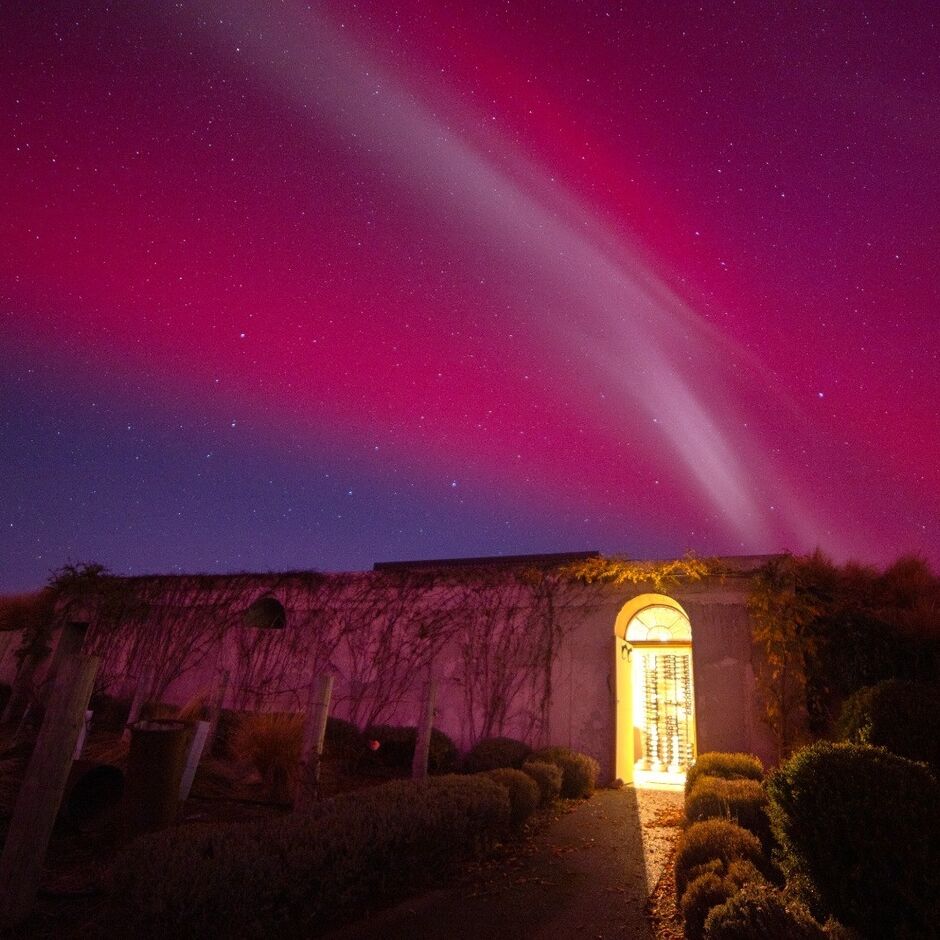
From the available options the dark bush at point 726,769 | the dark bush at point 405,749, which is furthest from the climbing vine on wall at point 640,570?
the dark bush at point 405,749

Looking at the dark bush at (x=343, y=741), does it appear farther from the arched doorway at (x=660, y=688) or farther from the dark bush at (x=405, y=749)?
the arched doorway at (x=660, y=688)

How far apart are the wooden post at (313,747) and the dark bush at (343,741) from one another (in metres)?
4.85

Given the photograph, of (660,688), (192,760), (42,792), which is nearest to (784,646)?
(660,688)

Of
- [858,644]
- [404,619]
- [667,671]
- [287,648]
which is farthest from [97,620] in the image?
[858,644]

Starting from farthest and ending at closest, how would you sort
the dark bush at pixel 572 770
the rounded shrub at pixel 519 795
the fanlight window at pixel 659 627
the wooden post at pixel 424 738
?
the fanlight window at pixel 659 627 < the dark bush at pixel 572 770 < the wooden post at pixel 424 738 < the rounded shrub at pixel 519 795

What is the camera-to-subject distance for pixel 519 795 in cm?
784

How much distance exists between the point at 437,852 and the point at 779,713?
7352 millimetres

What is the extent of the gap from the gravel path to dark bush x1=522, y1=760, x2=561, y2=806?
2.35ft

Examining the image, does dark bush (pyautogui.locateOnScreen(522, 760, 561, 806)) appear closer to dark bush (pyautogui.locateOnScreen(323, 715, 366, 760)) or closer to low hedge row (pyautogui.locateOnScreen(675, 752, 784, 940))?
low hedge row (pyautogui.locateOnScreen(675, 752, 784, 940))

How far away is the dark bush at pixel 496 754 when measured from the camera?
35.9 feet

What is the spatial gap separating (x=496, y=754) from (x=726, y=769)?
4064 millimetres

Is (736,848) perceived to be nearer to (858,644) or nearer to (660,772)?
(858,644)

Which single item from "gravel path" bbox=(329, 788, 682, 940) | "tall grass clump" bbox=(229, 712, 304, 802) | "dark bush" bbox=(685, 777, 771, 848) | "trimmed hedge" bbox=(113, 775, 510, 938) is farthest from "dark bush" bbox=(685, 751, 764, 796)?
"tall grass clump" bbox=(229, 712, 304, 802)

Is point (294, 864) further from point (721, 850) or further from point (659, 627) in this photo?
point (659, 627)
